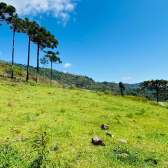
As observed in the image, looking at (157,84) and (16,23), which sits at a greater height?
(16,23)

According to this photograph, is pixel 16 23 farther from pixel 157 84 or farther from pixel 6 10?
pixel 157 84

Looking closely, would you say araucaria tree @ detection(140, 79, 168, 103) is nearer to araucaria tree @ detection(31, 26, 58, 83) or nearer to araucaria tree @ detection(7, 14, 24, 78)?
araucaria tree @ detection(31, 26, 58, 83)

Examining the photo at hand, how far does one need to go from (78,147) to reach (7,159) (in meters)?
2.88

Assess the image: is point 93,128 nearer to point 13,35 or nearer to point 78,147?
point 78,147

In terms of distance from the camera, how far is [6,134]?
576 centimetres

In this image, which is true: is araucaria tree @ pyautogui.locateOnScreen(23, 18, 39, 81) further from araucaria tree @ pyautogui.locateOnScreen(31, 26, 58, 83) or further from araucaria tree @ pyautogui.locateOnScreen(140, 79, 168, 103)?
araucaria tree @ pyautogui.locateOnScreen(140, 79, 168, 103)

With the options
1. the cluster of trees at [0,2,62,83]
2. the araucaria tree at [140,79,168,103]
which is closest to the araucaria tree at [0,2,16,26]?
the cluster of trees at [0,2,62,83]

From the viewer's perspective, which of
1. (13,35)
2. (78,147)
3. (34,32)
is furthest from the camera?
(34,32)

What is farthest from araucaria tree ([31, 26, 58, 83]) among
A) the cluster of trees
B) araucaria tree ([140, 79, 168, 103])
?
araucaria tree ([140, 79, 168, 103])

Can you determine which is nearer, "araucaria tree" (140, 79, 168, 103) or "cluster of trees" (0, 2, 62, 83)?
"cluster of trees" (0, 2, 62, 83)

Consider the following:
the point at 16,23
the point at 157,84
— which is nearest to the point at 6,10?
the point at 16,23

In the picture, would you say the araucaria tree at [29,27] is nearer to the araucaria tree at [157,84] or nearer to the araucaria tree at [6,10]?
the araucaria tree at [6,10]

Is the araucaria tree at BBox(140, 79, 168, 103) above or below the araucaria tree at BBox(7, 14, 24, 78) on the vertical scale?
below

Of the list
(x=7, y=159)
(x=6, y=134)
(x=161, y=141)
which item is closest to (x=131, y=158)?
(x=161, y=141)
